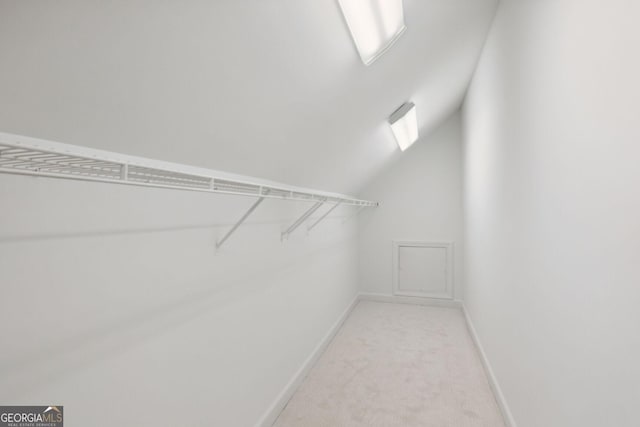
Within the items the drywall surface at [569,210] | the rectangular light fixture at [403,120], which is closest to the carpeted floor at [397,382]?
the drywall surface at [569,210]

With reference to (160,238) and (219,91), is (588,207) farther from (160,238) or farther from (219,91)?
(160,238)

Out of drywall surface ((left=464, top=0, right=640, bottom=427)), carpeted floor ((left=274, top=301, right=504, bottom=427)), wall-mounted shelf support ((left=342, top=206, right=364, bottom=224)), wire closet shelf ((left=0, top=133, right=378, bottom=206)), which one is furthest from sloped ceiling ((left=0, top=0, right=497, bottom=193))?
wall-mounted shelf support ((left=342, top=206, right=364, bottom=224))

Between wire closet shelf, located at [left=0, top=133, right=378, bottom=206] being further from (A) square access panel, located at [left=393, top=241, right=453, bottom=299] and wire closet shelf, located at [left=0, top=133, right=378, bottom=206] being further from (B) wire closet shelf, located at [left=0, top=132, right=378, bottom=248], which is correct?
(A) square access panel, located at [left=393, top=241, right=453, bottom=299]

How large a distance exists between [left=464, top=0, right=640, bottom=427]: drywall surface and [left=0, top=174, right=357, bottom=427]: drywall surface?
1.29 metres

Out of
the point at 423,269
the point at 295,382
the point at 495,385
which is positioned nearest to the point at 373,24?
the point at 295,382

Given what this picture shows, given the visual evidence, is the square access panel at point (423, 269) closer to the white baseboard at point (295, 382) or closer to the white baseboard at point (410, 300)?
the white baseboard at point (410, 300)

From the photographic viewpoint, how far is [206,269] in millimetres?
1316

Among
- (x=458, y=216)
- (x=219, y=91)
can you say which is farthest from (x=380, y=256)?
(x=219, y=91)

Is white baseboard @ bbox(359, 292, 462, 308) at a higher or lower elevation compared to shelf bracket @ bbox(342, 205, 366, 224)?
lower

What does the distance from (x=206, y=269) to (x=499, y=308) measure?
1773mm

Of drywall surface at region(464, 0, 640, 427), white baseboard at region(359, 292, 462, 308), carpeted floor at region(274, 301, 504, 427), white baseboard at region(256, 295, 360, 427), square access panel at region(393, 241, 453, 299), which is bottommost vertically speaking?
carpeted floor at region(274, 301, 504, 427)

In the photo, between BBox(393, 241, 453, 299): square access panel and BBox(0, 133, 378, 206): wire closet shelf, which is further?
BBox(393, 241, 453, 299): square access panel

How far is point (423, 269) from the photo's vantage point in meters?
4.18

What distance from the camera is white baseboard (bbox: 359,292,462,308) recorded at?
4043 millimetres
